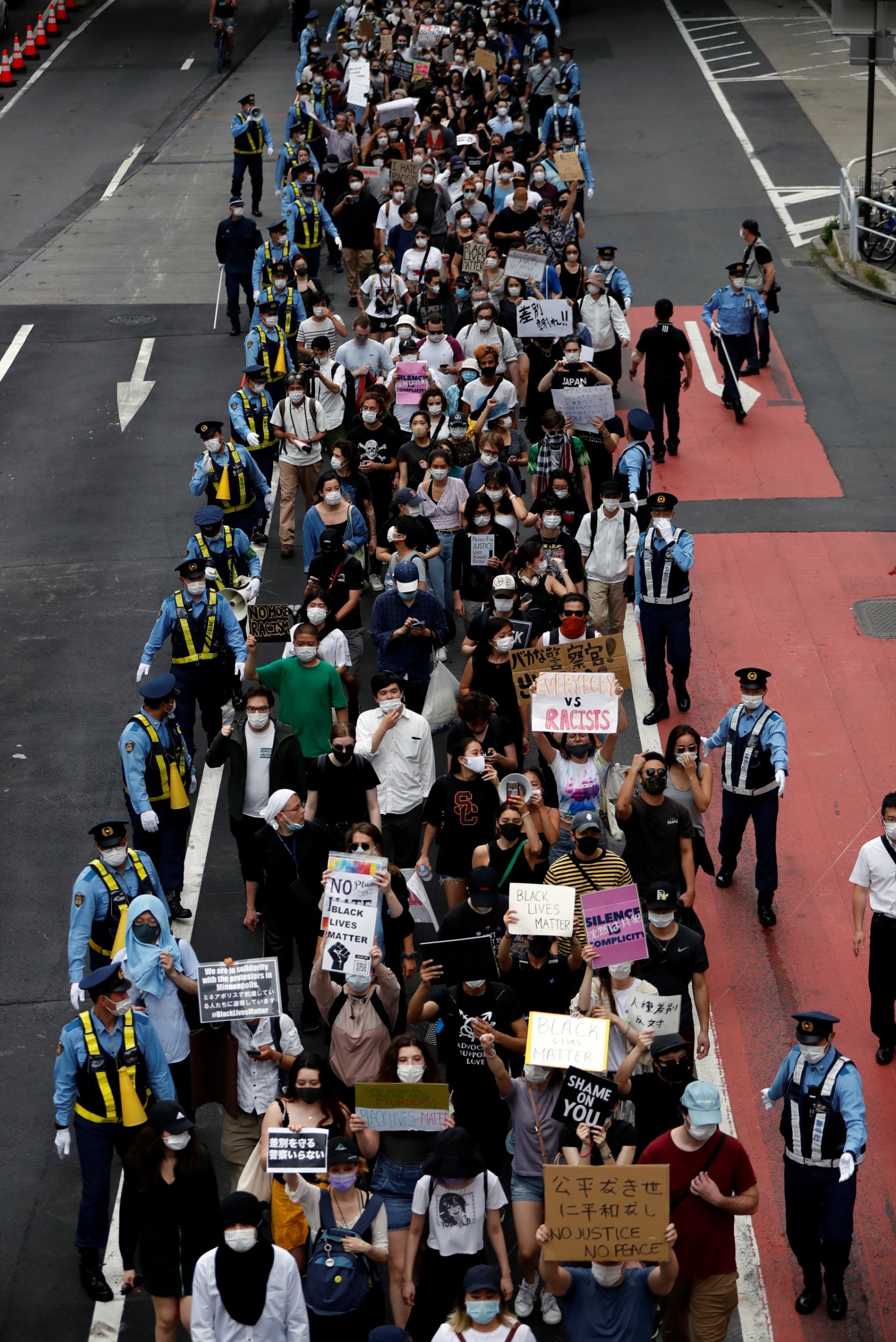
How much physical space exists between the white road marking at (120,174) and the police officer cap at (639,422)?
19.1 metres

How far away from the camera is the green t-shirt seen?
12914 mm

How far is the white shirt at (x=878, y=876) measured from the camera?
10828 millimetres

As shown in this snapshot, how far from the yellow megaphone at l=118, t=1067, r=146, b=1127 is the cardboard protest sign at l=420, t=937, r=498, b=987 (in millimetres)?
1742

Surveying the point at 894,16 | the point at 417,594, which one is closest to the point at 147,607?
the point at 417,594

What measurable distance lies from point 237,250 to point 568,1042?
17.5 metres

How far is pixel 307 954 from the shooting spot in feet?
37.9

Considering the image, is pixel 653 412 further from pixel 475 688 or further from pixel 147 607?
pixel 475 688

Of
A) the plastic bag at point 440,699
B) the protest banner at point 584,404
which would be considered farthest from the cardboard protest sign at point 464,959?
the protest banner at point 584,404

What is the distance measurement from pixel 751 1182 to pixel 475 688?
555 centimetres

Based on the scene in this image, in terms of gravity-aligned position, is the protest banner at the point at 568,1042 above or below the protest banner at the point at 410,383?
above

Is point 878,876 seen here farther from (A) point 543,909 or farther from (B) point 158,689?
(B) point 158,689

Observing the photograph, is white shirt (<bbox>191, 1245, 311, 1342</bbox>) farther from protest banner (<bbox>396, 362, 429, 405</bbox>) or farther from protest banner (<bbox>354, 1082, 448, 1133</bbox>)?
protest banner (<bbox>396, 362, 429, 405</bbox>)

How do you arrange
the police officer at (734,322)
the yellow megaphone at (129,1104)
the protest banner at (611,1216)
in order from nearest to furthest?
1. the protest banner at (611,1216)
2. the yellow megaphone at (129,1104)
3. the police officer at (734,322)

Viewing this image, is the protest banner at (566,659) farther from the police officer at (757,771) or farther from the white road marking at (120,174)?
the white road marking at (120,174)
